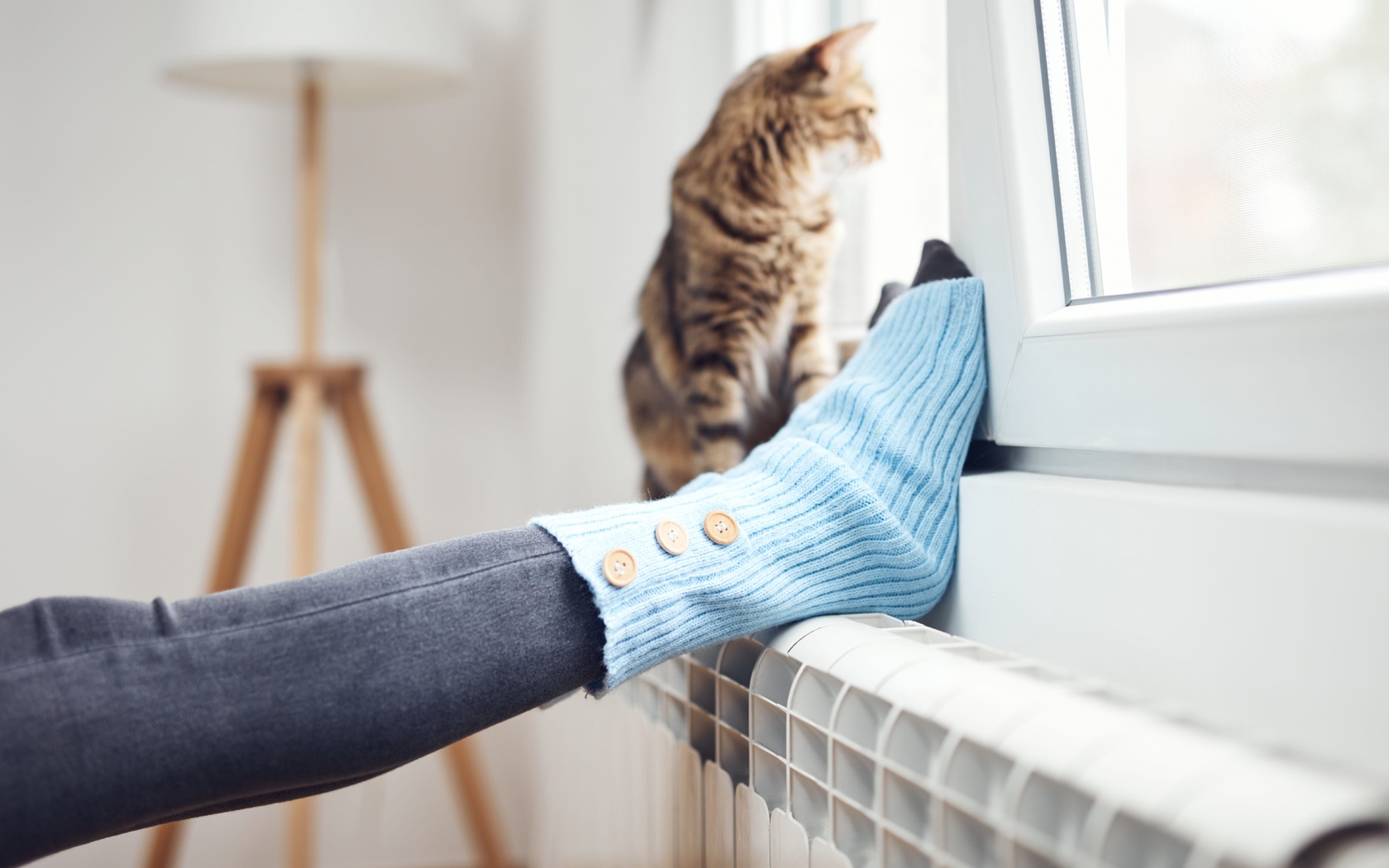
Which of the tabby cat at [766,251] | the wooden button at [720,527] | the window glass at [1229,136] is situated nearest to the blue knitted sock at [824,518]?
the wooden button at [720,527]

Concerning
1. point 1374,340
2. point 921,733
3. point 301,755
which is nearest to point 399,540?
point 301,755

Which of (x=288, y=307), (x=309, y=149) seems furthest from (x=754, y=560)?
(x=288, y=307)

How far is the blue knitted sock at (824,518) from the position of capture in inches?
20.3

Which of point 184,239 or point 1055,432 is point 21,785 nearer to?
point 1055,432

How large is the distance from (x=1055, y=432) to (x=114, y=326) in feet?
5.64

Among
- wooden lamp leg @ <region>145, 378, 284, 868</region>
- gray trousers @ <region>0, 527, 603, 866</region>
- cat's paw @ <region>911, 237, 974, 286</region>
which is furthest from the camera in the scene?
wooden lamp leg @ <region>145, 378, 284, 868</region>

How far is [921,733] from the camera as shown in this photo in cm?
41

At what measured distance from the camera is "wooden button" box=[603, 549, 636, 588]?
0.50 m

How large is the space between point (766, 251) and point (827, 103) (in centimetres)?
14

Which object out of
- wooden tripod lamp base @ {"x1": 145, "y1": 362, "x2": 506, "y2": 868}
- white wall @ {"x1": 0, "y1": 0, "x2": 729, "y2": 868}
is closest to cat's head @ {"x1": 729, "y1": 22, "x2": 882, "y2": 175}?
white wall @ {"x1": 0, "y1": 0, "x2": 729, "y2": 868}

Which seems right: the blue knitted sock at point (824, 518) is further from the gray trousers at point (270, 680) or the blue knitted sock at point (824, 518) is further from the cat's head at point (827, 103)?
the cat's head at point (827, 103)

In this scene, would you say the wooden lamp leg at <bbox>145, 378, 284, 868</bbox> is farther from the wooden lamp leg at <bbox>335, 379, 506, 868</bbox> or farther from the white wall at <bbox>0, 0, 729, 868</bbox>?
the white wall at <bbox>0, 0, 729, 868</bbox>

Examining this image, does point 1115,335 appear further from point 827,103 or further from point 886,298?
point 827,103

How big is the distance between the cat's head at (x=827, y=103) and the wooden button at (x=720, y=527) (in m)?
0.47
